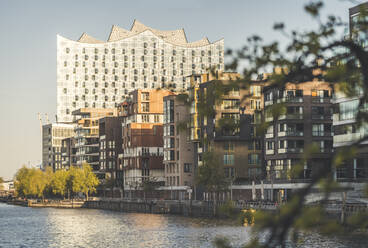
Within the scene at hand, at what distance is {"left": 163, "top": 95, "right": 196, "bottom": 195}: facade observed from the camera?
150625mm

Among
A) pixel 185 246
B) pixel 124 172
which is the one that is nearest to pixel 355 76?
pixel 185 246

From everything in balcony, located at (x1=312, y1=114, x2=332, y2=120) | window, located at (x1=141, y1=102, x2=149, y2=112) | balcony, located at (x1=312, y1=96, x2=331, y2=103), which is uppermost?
window, located at (x1=141, y1=102, x2=149, y2=112)

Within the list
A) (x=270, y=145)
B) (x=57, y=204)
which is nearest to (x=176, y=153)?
(x=270, y=145)

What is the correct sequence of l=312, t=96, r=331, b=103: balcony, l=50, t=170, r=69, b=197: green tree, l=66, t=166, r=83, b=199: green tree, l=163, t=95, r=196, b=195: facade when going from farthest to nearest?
A: 1. l=50, t=170, r=69, b=197: green tree
2. l=66, t=166, r=83, b=199: green tree
3. l=163, t=95, r=196, b=195: facade
4. l=312, t=96, r=331, b=103: balcony

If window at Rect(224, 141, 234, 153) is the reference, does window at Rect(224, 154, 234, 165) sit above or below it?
below

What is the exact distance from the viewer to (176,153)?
153 metres

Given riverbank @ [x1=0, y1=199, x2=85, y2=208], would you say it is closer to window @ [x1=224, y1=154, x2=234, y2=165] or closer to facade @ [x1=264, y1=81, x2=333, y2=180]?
window @ [x1=224, y1=154, x2=234, y2=165]

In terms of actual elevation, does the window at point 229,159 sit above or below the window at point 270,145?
below

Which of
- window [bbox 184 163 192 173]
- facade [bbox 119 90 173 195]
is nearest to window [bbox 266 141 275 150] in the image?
window [bbox 184 163 192 173]

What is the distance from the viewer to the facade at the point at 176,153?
5930 inches

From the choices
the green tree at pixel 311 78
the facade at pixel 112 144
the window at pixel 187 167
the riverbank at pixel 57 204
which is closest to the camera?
the green tree at pixel 311 78

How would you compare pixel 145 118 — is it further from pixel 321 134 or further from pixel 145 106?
pixel 321 134

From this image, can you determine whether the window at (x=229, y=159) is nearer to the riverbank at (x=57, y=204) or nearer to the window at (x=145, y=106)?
the window at (x=145, y=106)

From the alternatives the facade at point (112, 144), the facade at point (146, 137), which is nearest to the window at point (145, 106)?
the facade at point (146, 137)
